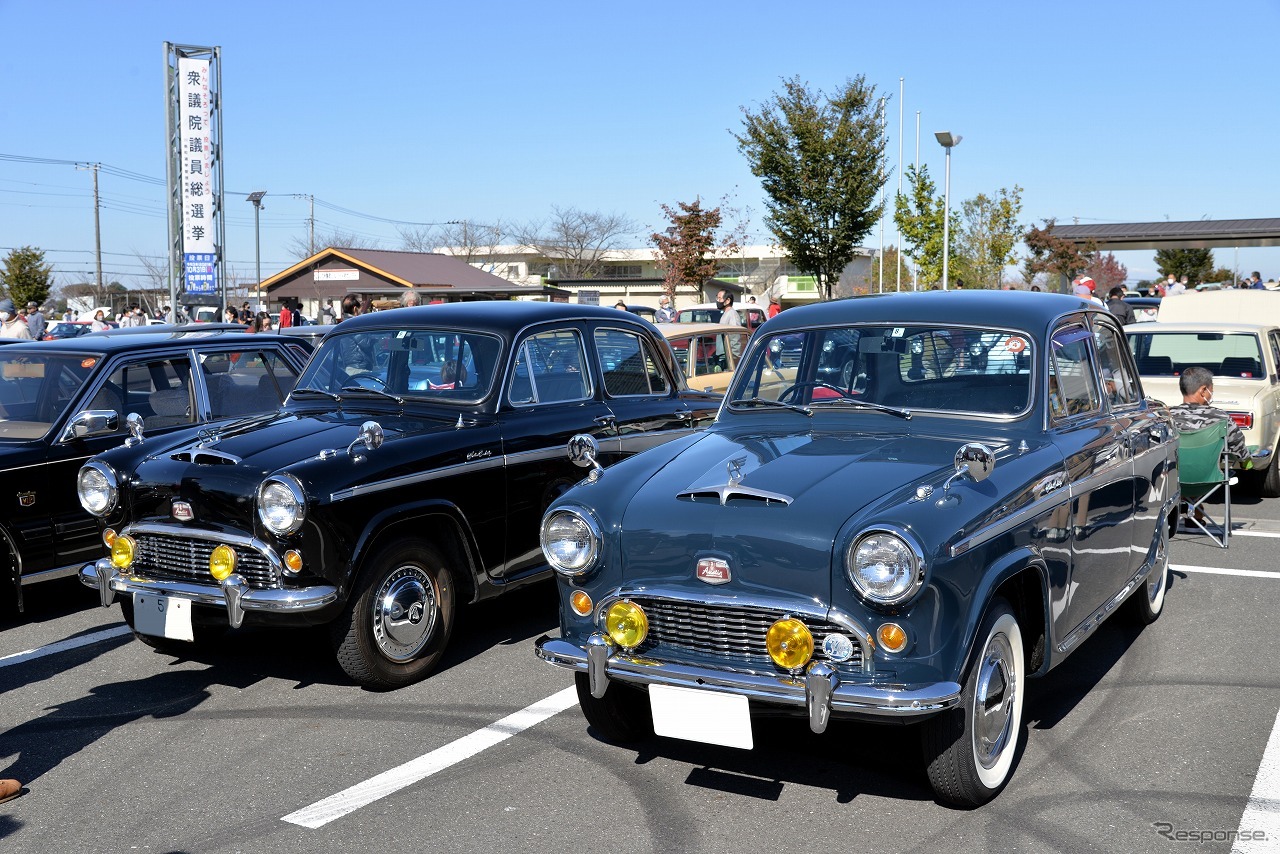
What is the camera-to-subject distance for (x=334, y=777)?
15.3 ft

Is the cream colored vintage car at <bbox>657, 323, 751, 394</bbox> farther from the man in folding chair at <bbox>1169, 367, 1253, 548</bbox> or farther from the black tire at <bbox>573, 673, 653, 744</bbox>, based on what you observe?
the black tire at <bbox>573, 673, 653, 744</bbox>

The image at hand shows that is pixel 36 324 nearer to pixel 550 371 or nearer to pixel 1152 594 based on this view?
pixel 550 371

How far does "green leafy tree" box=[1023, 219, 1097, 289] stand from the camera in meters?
46.5

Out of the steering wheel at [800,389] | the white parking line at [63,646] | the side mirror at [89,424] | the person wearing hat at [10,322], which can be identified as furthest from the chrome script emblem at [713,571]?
the person wearing hat at [10,322]

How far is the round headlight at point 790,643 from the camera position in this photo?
3947mm

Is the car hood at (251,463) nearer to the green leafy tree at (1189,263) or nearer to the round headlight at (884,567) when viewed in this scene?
the round headlight at (884,567)

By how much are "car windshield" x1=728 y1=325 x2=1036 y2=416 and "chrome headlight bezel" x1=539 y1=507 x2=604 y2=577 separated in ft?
4.74

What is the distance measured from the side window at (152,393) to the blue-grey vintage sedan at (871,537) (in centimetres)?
372

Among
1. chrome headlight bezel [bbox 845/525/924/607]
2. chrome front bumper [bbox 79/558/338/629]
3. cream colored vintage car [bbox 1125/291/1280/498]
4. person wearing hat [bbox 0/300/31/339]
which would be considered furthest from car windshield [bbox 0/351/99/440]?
person wearing hat [bbox 0/300/31/339]

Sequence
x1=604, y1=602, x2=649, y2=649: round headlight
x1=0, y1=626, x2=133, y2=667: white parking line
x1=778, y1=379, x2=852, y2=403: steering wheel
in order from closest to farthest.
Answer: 1. x1=604, y1=602, x2=649, y2=649: round headlight
2. x1=778, y1=379, x2=852, y2=403: steering wheel
3. x1=0, y1=626, x2=133, y2=667: white parking line

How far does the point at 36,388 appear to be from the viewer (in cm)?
757

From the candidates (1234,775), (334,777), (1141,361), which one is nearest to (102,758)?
(334,777)

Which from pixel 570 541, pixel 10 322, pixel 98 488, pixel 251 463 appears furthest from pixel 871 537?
pixel 10 322

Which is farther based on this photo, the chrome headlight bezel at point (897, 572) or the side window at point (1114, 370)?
the side window at point (1114, 370)
